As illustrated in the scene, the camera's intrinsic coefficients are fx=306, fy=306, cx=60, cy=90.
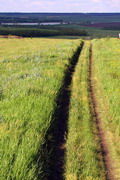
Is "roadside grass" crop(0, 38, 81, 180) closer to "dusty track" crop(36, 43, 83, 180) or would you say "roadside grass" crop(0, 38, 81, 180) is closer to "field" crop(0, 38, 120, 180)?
"field" crop(0, 38, 120, 180)

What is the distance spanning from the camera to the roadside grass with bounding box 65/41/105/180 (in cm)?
739

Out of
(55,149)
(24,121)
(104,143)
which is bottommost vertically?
(104,143)

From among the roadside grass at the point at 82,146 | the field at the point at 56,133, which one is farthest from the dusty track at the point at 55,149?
the roadside grass at the point at 82,146

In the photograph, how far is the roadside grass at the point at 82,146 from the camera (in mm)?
7387

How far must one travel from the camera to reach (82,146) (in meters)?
8.80

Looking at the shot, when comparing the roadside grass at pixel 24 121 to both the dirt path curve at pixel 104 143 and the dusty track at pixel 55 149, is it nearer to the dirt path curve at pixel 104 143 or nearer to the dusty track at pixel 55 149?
the dusty track at pixel 55 149

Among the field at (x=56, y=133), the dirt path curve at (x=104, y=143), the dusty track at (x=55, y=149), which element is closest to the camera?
A: the field at (x=56, y=133)

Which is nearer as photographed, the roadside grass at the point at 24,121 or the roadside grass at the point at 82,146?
the roadside grass at the point at 24,121

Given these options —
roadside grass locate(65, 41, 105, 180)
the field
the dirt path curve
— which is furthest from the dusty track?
the dirt path curve

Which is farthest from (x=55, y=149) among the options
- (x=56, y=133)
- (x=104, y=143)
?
(x=104, y=143)

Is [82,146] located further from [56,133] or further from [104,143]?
[56,133]

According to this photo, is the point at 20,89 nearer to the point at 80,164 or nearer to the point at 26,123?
the point at 26,123

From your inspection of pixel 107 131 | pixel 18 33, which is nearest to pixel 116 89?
pixel 107 131

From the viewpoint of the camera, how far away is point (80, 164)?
7.74 metres
